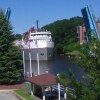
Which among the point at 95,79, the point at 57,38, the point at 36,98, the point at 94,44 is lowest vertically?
the point at 36,98

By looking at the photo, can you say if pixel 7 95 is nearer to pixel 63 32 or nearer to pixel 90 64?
pixel 90 64

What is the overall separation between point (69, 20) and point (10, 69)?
109253 millimetres

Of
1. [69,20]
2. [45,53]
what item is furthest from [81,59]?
[69,20]

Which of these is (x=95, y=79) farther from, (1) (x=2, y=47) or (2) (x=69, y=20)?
(2) (x=69, y=20)

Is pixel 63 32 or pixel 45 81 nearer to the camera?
pixel 45 81

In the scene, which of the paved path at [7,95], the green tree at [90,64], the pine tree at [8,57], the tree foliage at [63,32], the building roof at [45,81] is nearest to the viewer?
the green tree at [90,64]

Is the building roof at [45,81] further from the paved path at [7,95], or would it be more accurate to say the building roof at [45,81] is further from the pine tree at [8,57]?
the pine tree at [8,57]

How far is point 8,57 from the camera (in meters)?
34.7

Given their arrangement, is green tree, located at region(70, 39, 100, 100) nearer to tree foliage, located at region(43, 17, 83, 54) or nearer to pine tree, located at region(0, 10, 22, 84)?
pine tree, located at region(0, 10, 22, 84)

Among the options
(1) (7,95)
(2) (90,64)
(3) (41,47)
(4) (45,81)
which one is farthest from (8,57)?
(3) (41,47)

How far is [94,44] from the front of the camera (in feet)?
31.8

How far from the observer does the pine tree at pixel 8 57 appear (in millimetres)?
34125

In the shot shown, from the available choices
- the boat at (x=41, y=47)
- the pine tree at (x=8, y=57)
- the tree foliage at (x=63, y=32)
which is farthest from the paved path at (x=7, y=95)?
the tree foliage at (x=63, y=32)

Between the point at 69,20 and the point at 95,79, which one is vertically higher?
the point at 69,20
